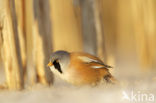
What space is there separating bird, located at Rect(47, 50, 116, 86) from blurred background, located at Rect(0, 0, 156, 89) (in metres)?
0.24

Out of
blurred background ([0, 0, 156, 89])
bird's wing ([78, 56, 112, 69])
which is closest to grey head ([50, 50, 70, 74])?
bird's wing ([78, 56, 112, 69])

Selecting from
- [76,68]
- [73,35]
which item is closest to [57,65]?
[76,68]

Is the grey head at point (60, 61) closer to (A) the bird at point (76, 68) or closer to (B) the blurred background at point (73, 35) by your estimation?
(A) the bird at point (76, 68)

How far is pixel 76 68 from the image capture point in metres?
2.60

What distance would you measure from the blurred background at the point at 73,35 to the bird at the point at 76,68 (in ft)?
0.79

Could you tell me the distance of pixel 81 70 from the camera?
261cm

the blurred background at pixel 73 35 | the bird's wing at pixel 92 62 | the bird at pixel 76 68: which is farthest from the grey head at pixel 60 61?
the blurred background at pixel 73 35

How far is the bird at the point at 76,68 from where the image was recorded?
2582 mm

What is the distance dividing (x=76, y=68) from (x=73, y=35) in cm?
162

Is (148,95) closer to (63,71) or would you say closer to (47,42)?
(63,71)

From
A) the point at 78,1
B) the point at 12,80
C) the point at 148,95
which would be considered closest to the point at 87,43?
the point at 78,1

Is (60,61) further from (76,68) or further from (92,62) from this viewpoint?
(92,62)

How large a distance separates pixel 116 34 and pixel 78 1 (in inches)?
71.2

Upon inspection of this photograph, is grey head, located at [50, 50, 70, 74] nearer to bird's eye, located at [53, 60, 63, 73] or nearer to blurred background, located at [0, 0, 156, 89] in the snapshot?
bird's eye, located at [53, 60, 63, 73]
